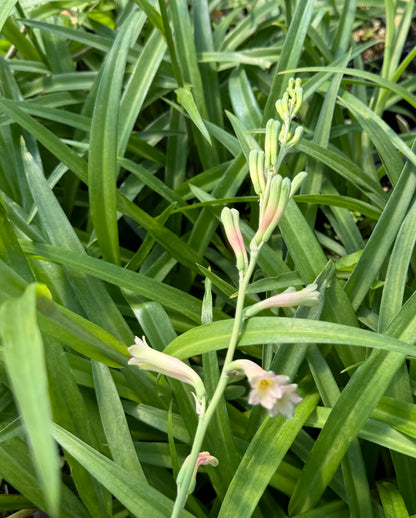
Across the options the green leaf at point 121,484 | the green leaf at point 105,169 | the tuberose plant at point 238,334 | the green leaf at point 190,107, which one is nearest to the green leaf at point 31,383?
the tuberose plant at point 238,334

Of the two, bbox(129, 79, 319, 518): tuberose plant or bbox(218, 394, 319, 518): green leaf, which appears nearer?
bbox(129, 79, 319, 518): tuberose plant

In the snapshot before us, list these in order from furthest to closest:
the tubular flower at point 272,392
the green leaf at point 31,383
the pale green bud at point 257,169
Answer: the pale green bud at point 257,169 → the tubular flower at point 272,392 → the green leaf at point 31,383

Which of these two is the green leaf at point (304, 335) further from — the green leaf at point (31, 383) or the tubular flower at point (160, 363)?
the green leaf at point (31, 383)

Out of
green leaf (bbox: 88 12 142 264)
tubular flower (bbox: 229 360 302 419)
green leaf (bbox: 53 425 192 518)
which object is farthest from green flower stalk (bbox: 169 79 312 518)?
green leaf (bbox: 88 12 142 264)

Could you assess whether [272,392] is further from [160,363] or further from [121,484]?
[121,484]

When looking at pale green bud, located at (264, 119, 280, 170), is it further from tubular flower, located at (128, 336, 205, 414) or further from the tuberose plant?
tubular flower, located at (128, 336, 205, 414)
